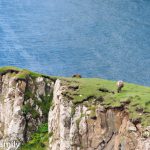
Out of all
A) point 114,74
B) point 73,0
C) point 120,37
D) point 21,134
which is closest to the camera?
point 21,134

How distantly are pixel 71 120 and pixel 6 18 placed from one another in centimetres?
5214

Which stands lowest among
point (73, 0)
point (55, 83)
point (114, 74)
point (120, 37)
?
point (55, 83)

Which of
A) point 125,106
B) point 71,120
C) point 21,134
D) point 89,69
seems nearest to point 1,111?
point 21,134

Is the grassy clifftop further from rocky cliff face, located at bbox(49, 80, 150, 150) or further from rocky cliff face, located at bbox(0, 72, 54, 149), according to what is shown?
rocky cliff face, located at bbox(0, 72, 54, 149)

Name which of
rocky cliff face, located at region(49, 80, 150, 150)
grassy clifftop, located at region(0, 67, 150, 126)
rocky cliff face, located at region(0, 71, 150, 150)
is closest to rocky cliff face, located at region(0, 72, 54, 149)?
rocky cliff face, located at region(0, 71, 150, 150)

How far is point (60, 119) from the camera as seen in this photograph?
124 ft

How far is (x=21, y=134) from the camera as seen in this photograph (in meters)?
39.8

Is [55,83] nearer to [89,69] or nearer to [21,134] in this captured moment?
[21,134]

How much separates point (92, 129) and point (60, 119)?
2342 mm

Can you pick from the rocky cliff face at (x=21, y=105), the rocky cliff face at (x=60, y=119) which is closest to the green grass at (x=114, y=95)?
the rocky cliff face at (x=60, y=119)

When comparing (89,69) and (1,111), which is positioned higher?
(89,69)

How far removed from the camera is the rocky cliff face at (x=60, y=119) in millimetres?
35531

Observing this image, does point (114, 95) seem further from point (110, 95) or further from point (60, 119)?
point (60, 119)

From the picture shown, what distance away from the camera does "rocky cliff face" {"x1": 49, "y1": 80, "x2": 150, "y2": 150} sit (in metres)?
35.0
